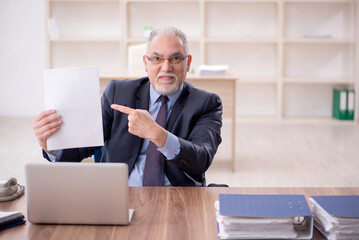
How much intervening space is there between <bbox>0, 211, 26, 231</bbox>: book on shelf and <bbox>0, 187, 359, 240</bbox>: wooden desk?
2 centimetres

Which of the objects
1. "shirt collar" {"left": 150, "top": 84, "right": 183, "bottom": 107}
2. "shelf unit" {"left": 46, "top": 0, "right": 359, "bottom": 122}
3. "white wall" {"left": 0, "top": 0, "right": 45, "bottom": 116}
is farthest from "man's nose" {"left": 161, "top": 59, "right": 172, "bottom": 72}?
"white wall" {"left": 0, "top": 0, "right": 45, "bottom": 116}

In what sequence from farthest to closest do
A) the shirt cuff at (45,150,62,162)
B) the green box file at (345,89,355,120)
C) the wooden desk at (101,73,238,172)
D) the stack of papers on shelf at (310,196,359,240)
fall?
the green box file at (345,89,355,120) → the wooden desk at (101,73,238,172) → the shirt cuff at (45,150,62,162) → the stack of papers on shelf at (310,196,359,240)

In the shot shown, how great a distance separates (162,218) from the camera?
1.58 m

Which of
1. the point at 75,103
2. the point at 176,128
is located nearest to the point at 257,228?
the point at 75,103

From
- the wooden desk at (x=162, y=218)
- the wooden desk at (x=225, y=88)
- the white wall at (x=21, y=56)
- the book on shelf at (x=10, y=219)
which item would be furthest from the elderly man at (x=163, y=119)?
the white wall at (x=21, y=56)

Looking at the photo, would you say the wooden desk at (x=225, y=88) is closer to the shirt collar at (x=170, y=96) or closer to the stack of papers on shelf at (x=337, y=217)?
the shirt collar at (x=170, y=96)

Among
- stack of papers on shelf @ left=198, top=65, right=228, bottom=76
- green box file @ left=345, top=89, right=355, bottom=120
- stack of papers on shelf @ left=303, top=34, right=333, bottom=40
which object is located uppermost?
stack of papers on shelf @ left=303, top=34, right=333, bottom=40

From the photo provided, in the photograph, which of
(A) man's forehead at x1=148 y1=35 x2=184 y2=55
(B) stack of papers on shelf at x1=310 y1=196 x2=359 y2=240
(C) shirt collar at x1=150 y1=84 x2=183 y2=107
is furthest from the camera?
(C) shirt collar at x1=150 y1=84 x2=183 y2=107

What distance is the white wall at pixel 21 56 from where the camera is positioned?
6.41m

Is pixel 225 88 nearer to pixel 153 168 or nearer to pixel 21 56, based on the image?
pixel 153 168

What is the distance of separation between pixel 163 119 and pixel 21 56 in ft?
15.7

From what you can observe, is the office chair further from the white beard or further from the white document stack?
the white document stack

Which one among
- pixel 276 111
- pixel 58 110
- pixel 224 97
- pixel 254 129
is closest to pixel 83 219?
pixel 58 110

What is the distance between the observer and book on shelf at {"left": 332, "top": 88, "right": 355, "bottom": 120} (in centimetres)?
622
